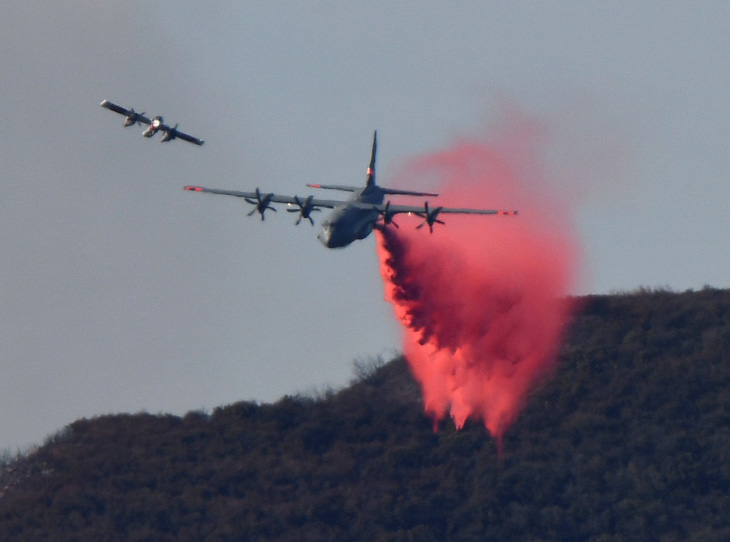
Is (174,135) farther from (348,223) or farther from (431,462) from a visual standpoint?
(431,462)

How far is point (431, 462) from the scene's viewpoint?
8812 centimetres

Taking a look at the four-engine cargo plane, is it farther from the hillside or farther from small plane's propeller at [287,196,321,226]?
the hillside

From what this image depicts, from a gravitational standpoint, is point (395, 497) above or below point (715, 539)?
above

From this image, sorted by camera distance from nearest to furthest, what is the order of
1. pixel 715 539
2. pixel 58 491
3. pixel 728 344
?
pixel 715 539, pixel 58 491, pixel 728 344

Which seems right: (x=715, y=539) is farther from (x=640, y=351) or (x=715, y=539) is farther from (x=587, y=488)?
(x=640, y=351)

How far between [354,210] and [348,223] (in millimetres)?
1321

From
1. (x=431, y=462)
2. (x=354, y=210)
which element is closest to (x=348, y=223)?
(x=354, y=210)

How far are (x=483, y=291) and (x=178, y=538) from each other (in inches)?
888

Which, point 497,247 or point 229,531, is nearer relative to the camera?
point 229,531

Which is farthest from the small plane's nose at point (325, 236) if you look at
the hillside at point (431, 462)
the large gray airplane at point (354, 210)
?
the hillside at point (431, 462)

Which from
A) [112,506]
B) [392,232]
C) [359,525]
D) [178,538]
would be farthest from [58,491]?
[392,232]

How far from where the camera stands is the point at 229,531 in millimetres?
79625

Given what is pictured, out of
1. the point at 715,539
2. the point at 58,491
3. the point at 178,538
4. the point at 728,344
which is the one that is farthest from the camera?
the point at 728,344

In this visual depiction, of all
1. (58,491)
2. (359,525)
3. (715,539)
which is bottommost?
(715,539)
